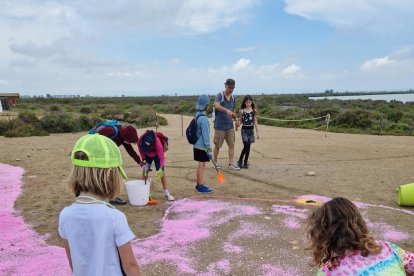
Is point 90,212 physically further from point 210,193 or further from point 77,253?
point 210,193

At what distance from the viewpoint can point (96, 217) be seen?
1941 millimetres

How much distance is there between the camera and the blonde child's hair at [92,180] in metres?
1.93

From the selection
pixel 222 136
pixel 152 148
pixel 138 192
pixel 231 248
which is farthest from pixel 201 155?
pixel 231 248

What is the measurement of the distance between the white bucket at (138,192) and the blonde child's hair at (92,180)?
154 inches

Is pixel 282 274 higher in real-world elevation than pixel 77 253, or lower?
lower

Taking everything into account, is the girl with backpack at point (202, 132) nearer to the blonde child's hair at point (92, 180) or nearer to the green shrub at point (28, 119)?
the blonde child's hair at point (92, 180)

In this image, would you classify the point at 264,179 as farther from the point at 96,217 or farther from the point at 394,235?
the point at 96,217

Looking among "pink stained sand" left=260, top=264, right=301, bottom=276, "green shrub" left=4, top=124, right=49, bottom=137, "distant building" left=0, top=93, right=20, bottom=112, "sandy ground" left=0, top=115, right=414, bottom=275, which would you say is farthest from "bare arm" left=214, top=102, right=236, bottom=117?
"distant building" left=0, top=93, right=20, bottom=112

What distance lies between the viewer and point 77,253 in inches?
79.2

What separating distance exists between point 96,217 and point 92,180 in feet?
0.57

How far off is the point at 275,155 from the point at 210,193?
194 inches

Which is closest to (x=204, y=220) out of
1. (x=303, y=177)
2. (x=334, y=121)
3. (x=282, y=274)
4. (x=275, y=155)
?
(x=282, y=274)

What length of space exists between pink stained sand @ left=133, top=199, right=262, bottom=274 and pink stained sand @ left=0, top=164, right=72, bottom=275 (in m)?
0.79

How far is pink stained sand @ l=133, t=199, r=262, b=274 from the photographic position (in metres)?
4.18
